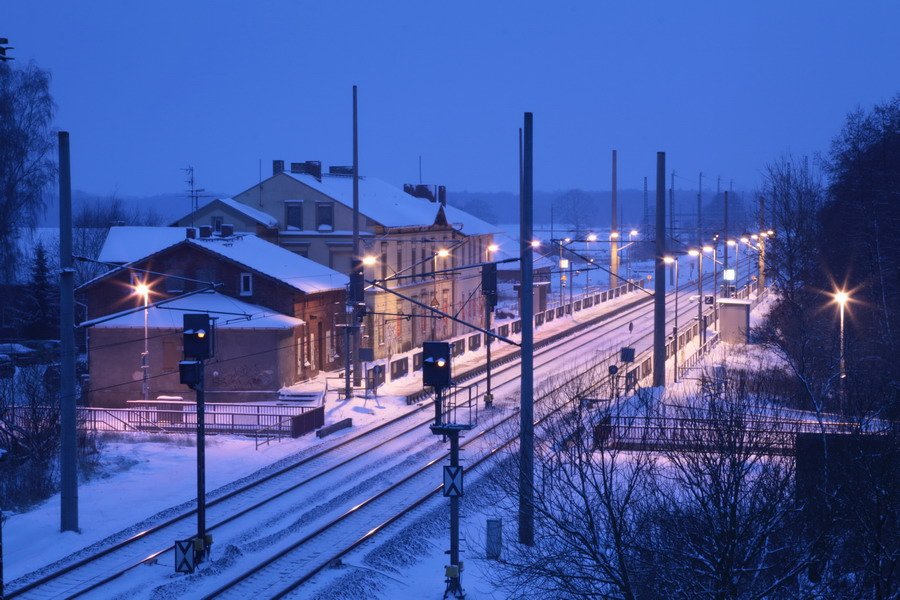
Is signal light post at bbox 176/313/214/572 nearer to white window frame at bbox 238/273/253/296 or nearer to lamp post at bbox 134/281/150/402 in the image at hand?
lamp post at bbox 134/281/150/402

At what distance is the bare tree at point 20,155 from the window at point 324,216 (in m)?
12.2

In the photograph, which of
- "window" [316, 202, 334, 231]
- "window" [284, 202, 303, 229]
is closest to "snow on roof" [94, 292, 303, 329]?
"window" [316, 202, 334, 231]

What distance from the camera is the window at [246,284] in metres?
36.5

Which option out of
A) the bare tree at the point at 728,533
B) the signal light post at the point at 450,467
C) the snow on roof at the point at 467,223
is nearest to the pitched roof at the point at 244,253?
the snow on roof at the point at 467,223

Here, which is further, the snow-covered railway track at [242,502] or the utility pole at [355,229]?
the utility pole at [355,229]

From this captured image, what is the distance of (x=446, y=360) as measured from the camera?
1562 centimetres

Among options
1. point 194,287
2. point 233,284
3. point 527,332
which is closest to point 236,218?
point 194,287

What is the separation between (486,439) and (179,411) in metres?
8.66

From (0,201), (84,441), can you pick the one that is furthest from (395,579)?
(0,201)

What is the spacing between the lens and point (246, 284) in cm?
3656

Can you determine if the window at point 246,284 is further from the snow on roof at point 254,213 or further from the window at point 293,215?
the window at point 293,215

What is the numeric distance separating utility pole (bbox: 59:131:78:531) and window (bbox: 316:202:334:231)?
1070 inches

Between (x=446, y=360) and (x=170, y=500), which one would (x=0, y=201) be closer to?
(x=170, y=500)

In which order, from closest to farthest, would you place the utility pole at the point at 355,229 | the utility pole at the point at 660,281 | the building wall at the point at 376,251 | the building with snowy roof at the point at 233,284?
the utility pole at the point at 660,281 < the utility pole at the point at 355,229 < the building with snowy roof at the point at 233,284 < the building wall at the point at 376,251
